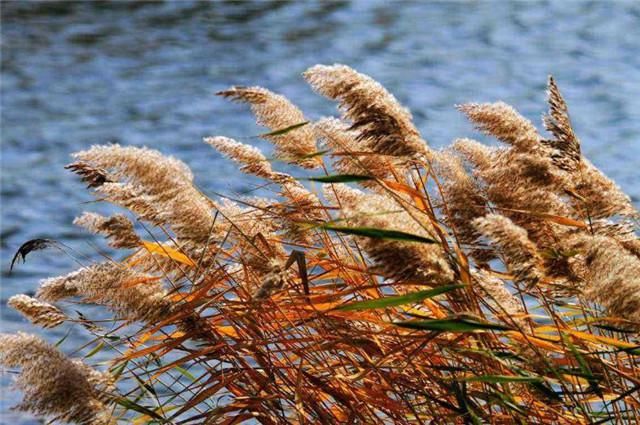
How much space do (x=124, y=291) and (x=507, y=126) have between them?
2.14ft

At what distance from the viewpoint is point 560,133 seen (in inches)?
76.8

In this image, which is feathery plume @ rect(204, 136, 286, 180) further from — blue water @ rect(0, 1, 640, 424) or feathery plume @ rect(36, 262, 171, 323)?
blue water @ rect(0, 1, 640, 424)

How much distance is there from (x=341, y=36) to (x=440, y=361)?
5.96 metres

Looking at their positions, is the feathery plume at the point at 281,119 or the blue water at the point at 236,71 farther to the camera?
the blue water at the point at 236,71

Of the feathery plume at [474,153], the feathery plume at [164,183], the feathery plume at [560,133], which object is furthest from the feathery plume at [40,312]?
the feathery plume at [560,133]

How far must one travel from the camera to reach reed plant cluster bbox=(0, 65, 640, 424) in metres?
1.58

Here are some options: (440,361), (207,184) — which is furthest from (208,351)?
(207,184)

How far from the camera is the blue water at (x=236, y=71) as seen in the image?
594cm

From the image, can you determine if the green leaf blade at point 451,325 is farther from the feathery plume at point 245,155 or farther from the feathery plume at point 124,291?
the feathery plume at point 245,155

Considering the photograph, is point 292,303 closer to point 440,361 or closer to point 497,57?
point 440,361

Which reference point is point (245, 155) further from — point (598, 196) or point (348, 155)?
point (598, 196)

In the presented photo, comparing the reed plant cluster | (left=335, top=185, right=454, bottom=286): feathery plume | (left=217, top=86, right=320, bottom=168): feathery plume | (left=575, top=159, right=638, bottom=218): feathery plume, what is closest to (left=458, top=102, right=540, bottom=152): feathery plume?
the reed plant cluster

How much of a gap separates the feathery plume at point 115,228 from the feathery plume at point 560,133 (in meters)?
0.66

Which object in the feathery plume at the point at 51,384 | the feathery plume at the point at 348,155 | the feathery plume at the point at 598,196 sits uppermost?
the feathery plume at the point at 348,155
